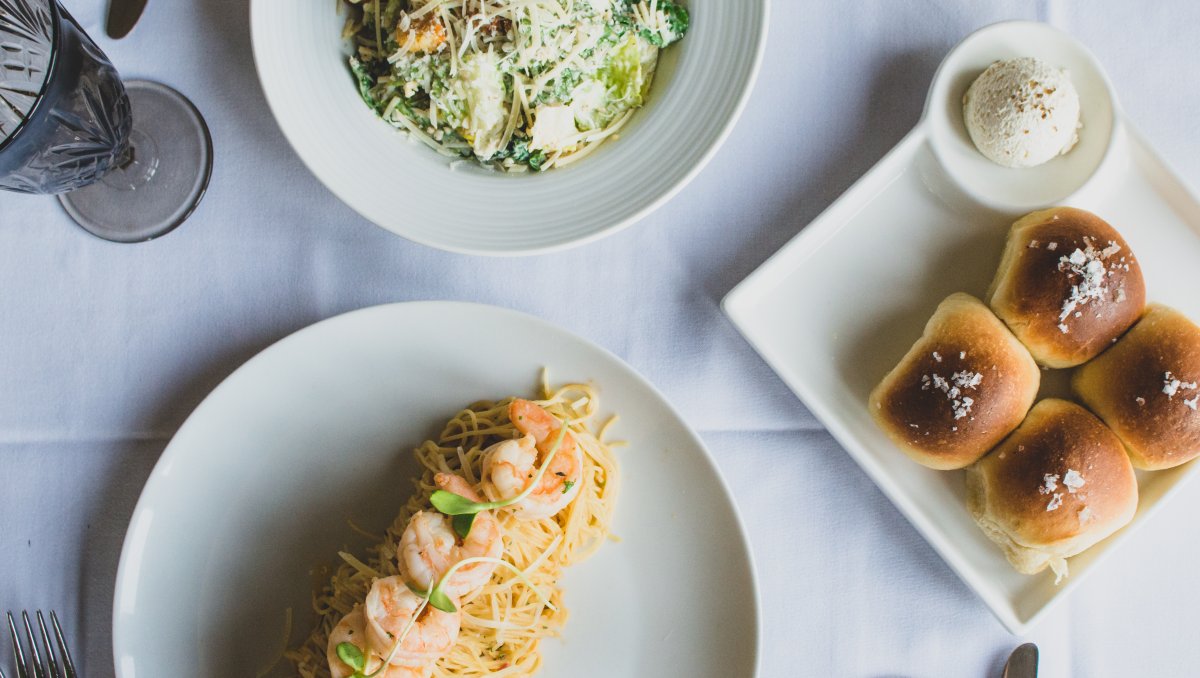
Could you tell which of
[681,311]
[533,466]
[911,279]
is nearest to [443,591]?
[533,466]

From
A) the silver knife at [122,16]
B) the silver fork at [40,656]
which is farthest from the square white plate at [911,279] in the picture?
the silver fork at [40,656]

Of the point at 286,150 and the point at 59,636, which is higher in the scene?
the point at 286,150

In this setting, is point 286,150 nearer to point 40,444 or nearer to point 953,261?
point 40,444

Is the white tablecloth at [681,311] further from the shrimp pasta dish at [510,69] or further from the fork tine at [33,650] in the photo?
the shrimp pasta dish at [510,69]

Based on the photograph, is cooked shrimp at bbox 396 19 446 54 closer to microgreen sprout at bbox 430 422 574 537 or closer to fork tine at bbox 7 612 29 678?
microgreen sprout at bbox 430 422 574 537

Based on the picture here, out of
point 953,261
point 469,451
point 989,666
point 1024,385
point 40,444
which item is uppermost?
point 40,444

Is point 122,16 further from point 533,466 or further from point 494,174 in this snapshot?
point 533,466

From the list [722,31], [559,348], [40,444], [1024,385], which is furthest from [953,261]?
[40,444]
